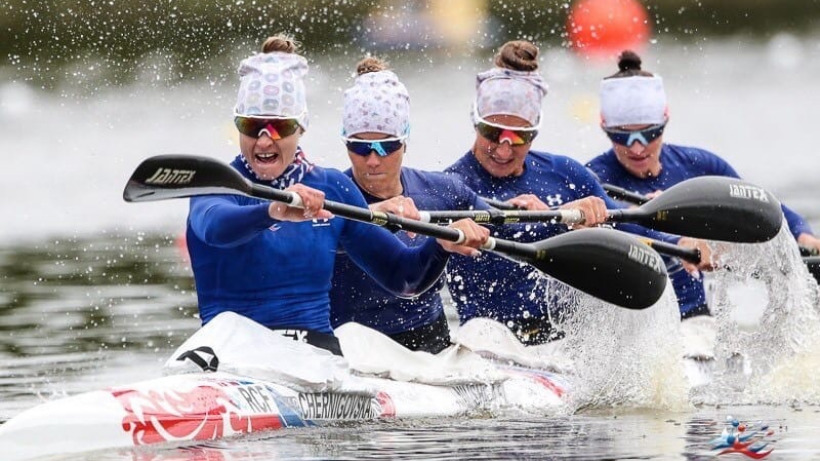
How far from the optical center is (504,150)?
10383mm

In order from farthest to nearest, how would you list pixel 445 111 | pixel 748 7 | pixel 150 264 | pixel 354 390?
pixel 748 7
pixel 445 111
pixel 150 264
pixel 354 390

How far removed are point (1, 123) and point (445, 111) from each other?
7.52m

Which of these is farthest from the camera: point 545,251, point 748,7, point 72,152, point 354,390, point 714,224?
point 748,7

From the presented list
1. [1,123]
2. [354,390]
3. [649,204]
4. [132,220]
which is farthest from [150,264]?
[1,123]

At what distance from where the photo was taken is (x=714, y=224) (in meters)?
10.5

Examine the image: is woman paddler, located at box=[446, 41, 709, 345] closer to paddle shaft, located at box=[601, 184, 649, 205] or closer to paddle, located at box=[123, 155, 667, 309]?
paddle, located at box=[123, 155, 667, 309]

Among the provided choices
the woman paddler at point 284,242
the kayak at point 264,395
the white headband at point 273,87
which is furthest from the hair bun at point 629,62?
the white headband at point 273,87

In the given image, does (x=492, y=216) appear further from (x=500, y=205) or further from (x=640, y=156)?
(x=640, y=156)

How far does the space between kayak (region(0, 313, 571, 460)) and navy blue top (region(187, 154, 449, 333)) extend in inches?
7.2

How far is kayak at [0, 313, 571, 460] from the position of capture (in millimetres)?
7199

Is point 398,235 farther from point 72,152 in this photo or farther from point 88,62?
point 88,62

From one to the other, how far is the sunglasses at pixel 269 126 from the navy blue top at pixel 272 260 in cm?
18

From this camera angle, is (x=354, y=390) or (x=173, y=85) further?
(x=173, y=85)

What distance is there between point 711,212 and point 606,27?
1953 centimetres
